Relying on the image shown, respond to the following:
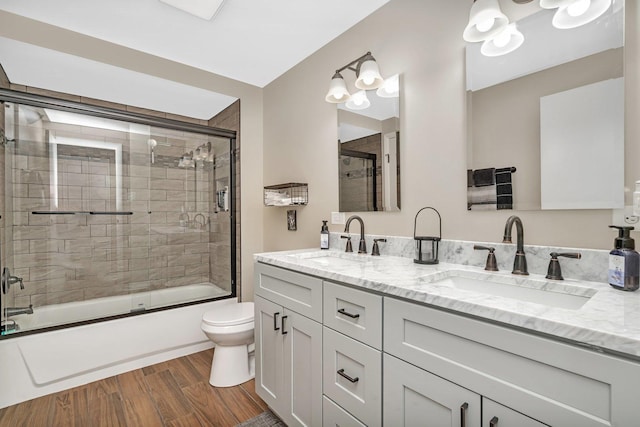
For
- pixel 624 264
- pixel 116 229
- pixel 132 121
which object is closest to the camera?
pixel 624 264

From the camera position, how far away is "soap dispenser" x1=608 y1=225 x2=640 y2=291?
0.91 meters

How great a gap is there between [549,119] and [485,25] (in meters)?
0.49

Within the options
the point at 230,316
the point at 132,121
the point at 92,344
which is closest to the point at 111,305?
the point at 92,344

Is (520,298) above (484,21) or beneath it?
beneath

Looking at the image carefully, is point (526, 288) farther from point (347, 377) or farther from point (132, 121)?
point (132, 121)

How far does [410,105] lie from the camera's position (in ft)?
5.59

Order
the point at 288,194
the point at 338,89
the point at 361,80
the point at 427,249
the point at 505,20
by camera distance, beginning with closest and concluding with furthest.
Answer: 1. the point at 505,20
2. the point at 427,249
3. the point at 361,80
4. the point at 338,89
5. the point at 288,194

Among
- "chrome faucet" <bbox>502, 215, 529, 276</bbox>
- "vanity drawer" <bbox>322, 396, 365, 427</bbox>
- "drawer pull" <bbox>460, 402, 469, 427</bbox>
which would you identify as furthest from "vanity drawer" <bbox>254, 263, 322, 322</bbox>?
"chrome faucet" <bbox>502, 215, 529, 276</bbox>

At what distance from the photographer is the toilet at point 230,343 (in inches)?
78.3

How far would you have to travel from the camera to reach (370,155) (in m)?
1.91

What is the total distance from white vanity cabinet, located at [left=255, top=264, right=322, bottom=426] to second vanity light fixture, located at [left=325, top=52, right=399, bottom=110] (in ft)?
3.90

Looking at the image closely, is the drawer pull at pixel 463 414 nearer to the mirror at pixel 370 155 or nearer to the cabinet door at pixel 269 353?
the cabinet door at pixel 269 353

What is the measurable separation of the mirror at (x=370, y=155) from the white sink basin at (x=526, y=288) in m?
0.60

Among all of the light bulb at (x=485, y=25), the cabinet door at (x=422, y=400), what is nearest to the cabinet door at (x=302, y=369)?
the cabinet door at (x=422, y=400)
